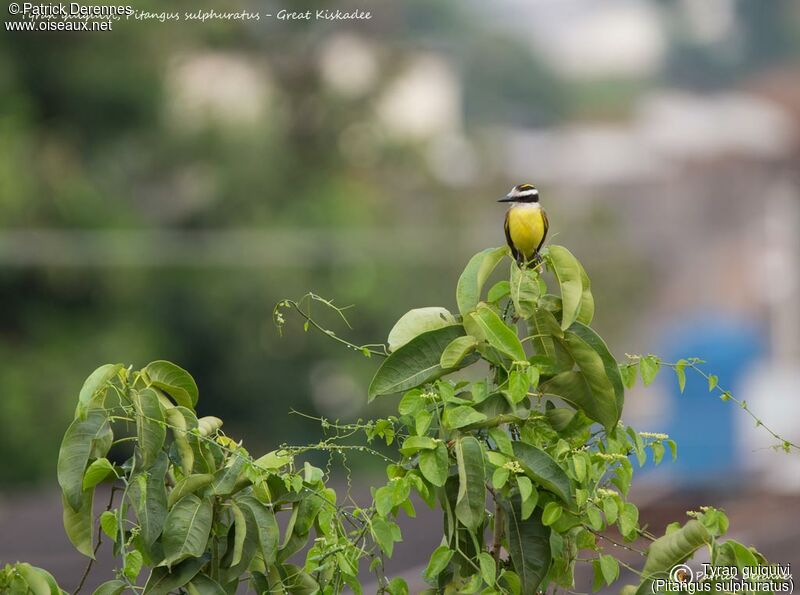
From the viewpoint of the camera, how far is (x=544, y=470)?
1.43 meters

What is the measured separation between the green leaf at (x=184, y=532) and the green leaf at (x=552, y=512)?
38 centimetres

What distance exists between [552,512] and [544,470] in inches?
2.0

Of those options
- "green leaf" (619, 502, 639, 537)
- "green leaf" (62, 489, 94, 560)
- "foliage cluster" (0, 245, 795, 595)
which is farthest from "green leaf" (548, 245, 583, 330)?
"green leaf" (62, 489, 94, 560)

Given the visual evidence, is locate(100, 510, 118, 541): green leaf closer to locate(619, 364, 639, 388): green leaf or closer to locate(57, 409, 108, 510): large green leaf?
locate(57, 409, 108, 510): large green leaf

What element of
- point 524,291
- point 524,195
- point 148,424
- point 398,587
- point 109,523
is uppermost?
point 524,195

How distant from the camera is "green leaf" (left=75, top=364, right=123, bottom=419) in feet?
4.71

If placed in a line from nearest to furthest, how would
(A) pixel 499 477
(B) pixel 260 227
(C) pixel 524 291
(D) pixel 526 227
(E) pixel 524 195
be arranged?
1. (A) pixel 499 477
2. (C) pixel 524 291
3. (D) pixel 526 227
4. (E) pixel 524 195
5. (B) pixel 260 227

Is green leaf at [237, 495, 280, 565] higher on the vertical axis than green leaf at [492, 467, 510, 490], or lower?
lower

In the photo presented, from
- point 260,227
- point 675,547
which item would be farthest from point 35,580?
point 260,227

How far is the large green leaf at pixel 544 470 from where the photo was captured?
A: 4.65 feet

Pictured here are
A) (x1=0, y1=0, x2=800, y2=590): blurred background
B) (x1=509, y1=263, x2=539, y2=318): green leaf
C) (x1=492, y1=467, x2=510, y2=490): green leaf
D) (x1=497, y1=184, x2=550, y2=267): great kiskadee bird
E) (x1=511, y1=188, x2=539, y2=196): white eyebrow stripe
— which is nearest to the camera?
(x1=492, y1=467, x2=510, y2=490): green leaf

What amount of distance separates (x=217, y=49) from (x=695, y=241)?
16.6 metres

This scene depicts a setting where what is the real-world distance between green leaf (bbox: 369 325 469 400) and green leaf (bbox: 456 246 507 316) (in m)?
0.03

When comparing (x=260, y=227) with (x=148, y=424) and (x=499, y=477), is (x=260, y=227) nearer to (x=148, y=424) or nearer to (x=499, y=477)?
(x=148, y=424)
